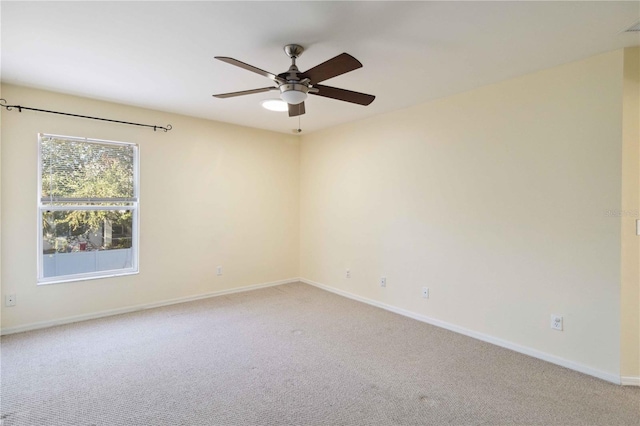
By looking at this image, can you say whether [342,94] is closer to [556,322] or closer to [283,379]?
[283,379]

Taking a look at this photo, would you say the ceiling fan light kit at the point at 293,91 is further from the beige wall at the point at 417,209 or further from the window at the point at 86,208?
the window at the point at 86,208

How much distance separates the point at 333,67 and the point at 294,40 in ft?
1.78

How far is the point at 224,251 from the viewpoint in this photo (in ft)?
15.6

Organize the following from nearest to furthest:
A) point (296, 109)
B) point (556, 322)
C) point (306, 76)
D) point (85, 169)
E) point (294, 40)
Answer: point (306, 76), point (294, 40), point (556, 322), point (296, 109), point (85, 169)

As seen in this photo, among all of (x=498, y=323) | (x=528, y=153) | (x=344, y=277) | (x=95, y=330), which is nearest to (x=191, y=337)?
(x=95, y=330)

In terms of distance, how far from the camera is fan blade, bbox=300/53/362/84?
6.12ft

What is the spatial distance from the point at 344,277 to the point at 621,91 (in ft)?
11.6

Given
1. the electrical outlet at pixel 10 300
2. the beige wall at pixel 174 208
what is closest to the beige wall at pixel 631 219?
the beige wall at pixel 174 208

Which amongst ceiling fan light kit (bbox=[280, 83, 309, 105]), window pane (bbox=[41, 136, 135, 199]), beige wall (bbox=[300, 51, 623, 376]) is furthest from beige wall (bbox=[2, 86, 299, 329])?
ceiling fan light kit (bbox=[280, 83, 309, 105])

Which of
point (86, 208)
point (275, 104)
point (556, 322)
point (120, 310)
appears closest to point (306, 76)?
point (275, 104)

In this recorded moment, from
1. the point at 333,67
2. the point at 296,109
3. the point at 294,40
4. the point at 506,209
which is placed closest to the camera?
the point at 333,67

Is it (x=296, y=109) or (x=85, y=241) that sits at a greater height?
(x=296, y=109)

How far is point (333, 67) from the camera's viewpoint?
6.52 feet

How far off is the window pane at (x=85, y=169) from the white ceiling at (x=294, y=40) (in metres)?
0.58
